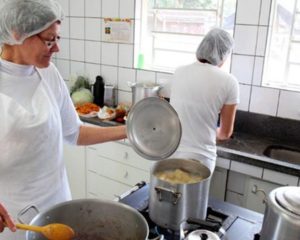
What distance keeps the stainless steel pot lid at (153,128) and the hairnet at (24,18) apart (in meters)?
0.36

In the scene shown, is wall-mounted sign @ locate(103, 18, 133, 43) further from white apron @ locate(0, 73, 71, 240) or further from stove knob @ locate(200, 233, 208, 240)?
stove knob @ locate(200, 233, 208, 240)

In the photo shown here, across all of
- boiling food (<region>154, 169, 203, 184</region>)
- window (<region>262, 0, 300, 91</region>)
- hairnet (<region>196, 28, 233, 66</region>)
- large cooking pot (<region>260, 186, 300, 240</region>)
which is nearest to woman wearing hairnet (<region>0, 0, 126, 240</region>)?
boiling food (<region>154, 169, 203, 184</region>)

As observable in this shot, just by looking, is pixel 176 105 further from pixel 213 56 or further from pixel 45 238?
pixel 45 238

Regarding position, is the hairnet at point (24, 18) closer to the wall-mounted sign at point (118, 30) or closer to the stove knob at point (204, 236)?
the stove knob at point (204, 236)

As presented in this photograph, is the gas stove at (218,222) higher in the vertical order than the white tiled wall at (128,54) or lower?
lower

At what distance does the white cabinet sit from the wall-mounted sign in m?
0.76

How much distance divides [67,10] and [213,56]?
1.49 m

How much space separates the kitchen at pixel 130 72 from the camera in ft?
6.31

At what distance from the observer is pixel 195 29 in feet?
7.61

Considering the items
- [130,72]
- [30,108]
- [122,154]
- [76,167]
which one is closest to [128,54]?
[130,72]

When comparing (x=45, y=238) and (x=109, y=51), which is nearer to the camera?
(x=45, y=238)

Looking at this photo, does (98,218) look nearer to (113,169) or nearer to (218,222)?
(218,222)

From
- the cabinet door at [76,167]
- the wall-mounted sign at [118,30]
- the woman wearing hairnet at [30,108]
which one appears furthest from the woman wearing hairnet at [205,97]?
the cabinet door at [76,167]

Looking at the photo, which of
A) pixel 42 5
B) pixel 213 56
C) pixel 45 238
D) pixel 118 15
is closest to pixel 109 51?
pixel 118 15
